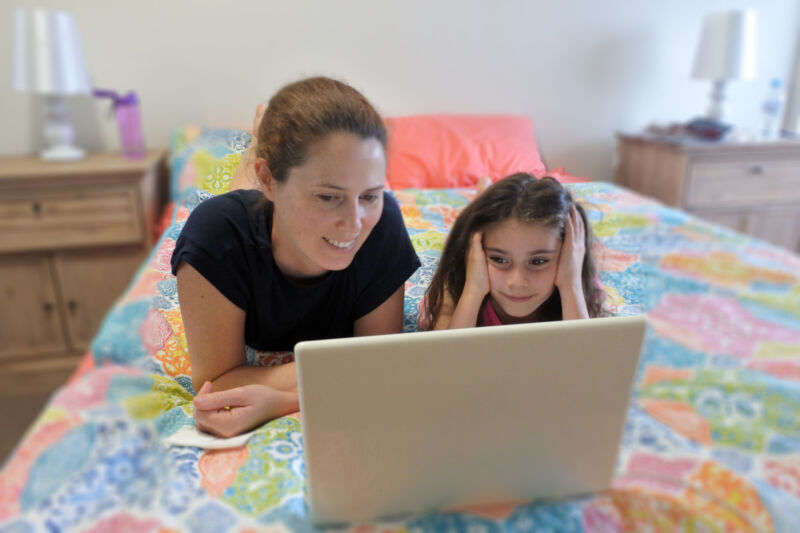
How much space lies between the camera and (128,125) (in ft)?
4.46

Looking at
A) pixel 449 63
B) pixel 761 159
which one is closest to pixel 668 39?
pixel 761 159

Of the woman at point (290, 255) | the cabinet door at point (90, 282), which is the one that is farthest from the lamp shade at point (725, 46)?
the cabinet door at point (90, 282)

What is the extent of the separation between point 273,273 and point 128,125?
1.18 m

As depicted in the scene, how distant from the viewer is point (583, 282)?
0.44 metres

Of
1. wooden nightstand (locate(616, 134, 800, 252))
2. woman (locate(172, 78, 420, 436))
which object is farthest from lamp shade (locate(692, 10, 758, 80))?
woman (locate(172, 78, 420, 436))

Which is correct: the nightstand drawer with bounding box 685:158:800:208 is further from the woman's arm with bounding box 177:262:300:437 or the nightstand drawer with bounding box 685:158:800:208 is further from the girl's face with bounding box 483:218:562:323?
the woman's arm with bounding box 177:262:300:437

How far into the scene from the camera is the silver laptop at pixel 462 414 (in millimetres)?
341

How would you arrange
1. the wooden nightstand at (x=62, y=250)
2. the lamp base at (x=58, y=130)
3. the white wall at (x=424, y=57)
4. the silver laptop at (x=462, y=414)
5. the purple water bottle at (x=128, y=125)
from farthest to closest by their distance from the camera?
1. the lamp base at (x=58, y=130)
2. the wooden nightstand at (x=62, y=250)
3. the purple water bottle at (x=128, y=125)
4. the white wall at (x=424, y=57)
5. the silver laptop at (x=462, y=414)

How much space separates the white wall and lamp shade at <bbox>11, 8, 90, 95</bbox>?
0.12 meters

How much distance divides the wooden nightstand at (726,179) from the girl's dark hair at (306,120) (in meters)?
0.55

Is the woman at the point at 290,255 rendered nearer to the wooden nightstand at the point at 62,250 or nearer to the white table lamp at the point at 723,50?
the wooden nightstand at the point at 62,250

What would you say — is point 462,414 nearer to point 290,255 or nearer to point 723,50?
point 290,255

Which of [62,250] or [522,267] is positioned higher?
[522,267]

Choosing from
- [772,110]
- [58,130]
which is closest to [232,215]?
[58,130]
